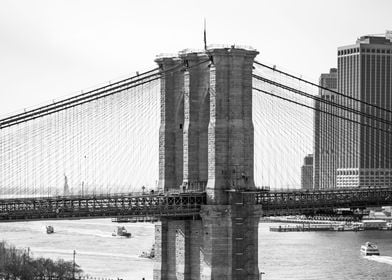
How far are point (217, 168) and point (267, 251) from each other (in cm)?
5979

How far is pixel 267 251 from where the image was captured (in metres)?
132

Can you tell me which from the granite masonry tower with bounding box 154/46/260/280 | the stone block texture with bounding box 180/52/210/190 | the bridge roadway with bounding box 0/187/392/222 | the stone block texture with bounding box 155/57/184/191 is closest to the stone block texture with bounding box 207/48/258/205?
the granite masonry tower with bounding box 154/46/260/280

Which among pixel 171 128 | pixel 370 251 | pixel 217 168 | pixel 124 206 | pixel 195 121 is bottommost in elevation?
pixel 370 251

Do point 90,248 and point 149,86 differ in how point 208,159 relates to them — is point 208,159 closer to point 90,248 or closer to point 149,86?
point 149,86

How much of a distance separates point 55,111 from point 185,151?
315 inches

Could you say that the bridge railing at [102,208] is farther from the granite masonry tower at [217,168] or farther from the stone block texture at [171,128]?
the stone block texture at [171,128]

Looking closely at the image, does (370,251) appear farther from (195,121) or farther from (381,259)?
(195,121)

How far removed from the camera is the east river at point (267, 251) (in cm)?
10644

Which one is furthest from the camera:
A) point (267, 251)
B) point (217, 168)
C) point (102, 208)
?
point (267, 251)

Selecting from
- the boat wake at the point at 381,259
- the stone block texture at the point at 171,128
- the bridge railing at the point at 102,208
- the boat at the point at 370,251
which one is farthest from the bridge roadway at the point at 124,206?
the boat at the point at 370,251

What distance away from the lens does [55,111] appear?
7262 cm

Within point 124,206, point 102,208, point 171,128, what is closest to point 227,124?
point 171,128

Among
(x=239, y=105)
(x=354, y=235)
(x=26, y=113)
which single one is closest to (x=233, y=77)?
(x=239, y=105)

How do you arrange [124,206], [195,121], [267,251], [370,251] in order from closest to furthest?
[124,206]
[195,121]
[370,251]
[267,251]
